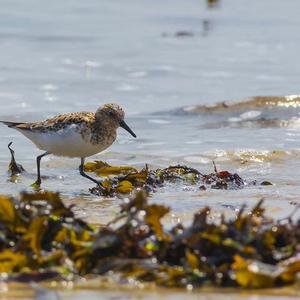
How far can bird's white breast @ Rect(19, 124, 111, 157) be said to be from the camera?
617cm

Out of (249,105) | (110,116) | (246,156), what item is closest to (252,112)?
(249,105)

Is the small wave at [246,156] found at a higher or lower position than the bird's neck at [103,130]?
lower

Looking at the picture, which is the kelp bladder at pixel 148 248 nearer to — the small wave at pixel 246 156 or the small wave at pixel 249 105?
the small wave at pixel 246 156

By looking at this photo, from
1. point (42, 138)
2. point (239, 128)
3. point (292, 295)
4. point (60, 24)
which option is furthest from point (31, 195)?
point (60, 24)

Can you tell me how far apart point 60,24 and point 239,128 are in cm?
545

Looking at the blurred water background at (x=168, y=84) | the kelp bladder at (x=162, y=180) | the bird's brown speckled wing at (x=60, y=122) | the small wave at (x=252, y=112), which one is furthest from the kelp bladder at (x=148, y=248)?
the small wave at (x=252, y=112)

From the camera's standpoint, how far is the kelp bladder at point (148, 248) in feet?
11.7

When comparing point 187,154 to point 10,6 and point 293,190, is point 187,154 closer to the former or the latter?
point 293,190

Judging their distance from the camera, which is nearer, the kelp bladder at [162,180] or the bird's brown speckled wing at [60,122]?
the kelp bladder at [162,180]

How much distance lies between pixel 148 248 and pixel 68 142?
246cm

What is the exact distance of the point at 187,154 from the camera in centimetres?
721

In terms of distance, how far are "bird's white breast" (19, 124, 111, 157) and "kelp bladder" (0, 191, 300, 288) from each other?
7.06 ft

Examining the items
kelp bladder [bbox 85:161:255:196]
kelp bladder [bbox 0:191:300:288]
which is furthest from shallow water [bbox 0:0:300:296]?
kelp bladder [bbox 0:191:300:288]

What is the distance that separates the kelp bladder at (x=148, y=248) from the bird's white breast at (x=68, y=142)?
2152 mm
